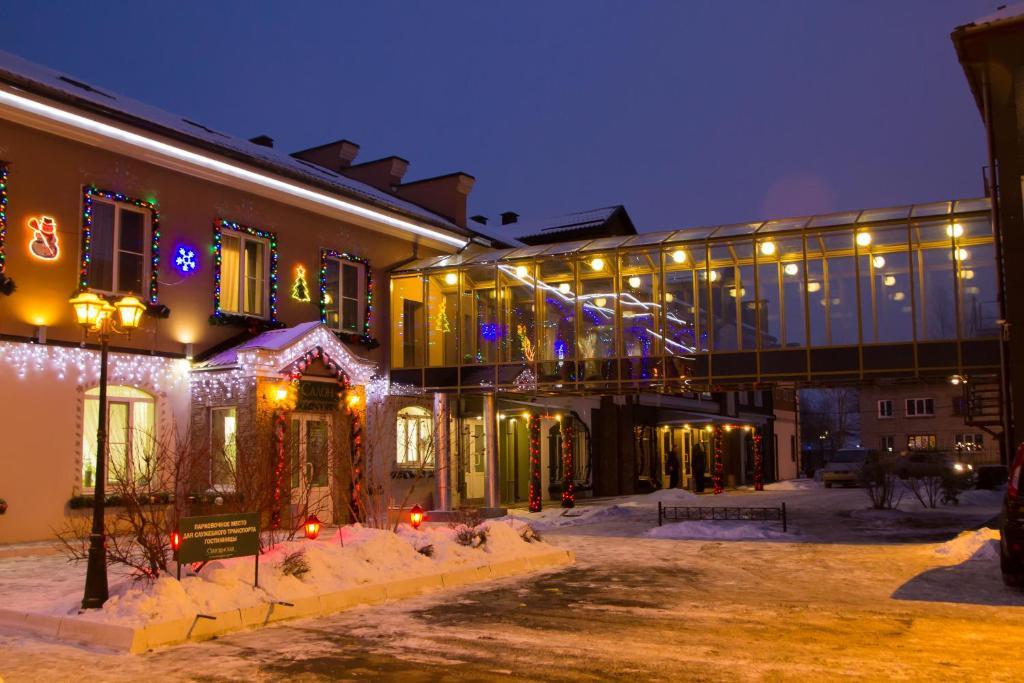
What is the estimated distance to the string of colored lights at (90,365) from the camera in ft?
55.7

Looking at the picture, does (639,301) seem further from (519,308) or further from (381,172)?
(381,172)

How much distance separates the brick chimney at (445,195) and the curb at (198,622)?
64.0ft

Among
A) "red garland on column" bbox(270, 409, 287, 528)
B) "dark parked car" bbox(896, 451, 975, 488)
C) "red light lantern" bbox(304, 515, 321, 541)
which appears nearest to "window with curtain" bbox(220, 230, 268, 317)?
"red garland on column" bbox(270, 409, 287, 528)

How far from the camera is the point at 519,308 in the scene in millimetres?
25562

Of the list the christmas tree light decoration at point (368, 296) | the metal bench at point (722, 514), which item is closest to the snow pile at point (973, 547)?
the metal bench at point (722, 514)

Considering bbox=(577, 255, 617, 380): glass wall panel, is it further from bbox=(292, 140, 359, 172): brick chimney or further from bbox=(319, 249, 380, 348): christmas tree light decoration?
bbox=(292, 140, 359, 172): brick chimney

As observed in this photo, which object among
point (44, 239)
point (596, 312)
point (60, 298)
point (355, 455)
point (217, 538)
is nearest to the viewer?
point (217, 538)

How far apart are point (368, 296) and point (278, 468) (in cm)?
1052

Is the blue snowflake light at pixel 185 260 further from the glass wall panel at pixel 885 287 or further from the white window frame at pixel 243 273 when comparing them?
the glass wall panel at pixel 885 287

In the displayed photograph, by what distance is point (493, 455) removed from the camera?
2483 cm

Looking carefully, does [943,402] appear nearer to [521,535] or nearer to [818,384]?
[818,384]

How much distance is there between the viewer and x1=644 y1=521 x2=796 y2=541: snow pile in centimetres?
1942

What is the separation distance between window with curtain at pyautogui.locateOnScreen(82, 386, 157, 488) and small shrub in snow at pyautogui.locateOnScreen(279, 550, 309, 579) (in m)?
7.46

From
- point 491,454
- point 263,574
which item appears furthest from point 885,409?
point 263,574
